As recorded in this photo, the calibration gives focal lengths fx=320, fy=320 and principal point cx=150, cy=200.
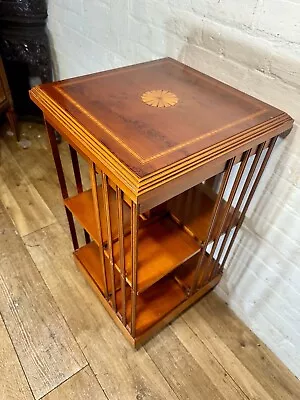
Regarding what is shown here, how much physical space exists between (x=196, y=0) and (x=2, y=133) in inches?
60.0

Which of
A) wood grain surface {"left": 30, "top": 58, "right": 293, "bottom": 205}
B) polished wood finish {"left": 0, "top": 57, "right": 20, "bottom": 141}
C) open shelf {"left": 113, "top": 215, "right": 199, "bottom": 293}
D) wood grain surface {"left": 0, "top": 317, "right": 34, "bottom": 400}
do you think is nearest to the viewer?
wood grain surface {"left": 30, "top": 58, "right": 293, "bottom": 205}

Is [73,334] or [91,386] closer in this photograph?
[91,386]

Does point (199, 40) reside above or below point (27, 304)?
above

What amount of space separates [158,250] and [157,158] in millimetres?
388

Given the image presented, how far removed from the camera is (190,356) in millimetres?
1104

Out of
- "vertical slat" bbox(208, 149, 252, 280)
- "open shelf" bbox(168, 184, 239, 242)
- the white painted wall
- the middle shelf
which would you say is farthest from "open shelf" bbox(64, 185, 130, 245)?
the white painted wall

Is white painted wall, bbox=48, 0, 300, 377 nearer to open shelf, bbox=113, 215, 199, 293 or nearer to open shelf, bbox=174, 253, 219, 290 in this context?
open shelf, bbox=174, 253, 219, 290

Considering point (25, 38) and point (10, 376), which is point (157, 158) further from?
point (25, 38)

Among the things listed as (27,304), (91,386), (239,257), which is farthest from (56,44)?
(91,386)

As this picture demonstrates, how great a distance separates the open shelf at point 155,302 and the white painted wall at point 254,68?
0.71 ft

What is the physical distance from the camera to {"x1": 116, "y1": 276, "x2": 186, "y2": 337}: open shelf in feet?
3.43

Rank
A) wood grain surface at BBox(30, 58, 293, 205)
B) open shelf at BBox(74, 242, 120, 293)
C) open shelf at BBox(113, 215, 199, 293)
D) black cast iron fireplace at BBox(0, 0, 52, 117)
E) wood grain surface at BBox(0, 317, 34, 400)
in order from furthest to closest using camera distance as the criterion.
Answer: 1. black cast iron fireplace at BBox(0, 0, 52, 117)
2. open shelf at BBox(74, 242, 120, 293)
3. wood grain surface at BBox(0, 317, 34, 400)
4. open shelf at BBox(113, 215, 199, 293)
5. wood grain surface at BBox(30, 58, 293, 205)

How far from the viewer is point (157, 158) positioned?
0.59m

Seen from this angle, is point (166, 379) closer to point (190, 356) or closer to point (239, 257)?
point (190, 356)
